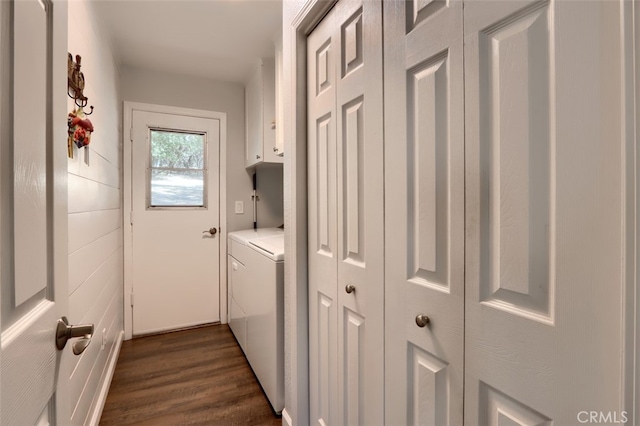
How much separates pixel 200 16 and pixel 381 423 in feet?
8.07

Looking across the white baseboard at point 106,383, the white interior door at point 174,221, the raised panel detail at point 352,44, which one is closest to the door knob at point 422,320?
the raised panel detail at point 352,44

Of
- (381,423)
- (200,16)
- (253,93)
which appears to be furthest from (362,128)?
(253,93)

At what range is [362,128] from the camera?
0.99 metres

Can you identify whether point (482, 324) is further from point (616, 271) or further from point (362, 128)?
point (362, 128)

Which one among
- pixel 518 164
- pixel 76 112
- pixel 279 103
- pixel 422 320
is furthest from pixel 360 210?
pixel 279 103

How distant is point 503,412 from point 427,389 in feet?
0.64

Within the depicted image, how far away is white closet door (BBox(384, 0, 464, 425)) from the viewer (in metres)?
0.66

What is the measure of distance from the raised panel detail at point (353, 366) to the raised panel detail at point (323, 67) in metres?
0.91

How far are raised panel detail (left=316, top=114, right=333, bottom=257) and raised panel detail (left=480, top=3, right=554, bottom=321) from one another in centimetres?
66

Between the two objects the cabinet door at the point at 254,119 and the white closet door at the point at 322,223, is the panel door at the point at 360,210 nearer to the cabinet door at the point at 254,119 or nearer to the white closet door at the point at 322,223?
the white closet door at the point at 322,223

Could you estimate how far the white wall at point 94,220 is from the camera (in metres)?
1.29

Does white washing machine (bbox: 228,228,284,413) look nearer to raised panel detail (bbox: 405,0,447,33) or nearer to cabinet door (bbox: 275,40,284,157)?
cabinet door (bbox: 275,40,284,157)

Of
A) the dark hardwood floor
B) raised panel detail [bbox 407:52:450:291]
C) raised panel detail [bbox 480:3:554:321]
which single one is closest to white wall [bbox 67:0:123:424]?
the dark hardwood floor

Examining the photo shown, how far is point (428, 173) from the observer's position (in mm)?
728
